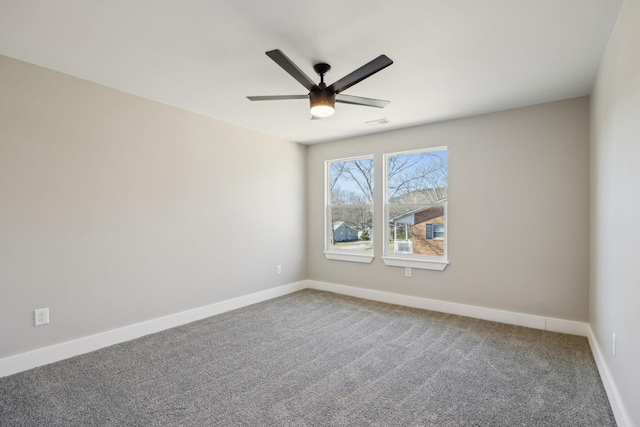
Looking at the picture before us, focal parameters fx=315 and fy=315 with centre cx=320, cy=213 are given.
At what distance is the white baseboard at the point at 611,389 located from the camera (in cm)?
176

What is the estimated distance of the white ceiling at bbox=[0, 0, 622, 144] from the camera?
187 centimetres

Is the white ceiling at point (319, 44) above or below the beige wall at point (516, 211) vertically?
above

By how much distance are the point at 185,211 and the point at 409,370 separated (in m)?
2.84

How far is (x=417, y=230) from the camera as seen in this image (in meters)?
4.33

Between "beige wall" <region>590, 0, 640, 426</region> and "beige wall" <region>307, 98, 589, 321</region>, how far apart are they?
54 cm

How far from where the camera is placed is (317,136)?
4797 mm

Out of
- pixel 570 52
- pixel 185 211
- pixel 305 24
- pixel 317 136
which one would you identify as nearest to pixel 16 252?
pixel 185 211

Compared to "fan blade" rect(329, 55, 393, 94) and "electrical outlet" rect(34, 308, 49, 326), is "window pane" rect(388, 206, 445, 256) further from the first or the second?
"electrical outlet" rect(34, 308, 49, 326)

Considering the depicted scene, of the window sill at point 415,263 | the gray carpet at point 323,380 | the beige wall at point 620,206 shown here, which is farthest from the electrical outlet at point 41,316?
the beige wall at point 620,206

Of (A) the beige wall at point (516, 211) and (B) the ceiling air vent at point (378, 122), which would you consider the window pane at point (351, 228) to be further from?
(B) the ceiling air vent at point (378, 122)

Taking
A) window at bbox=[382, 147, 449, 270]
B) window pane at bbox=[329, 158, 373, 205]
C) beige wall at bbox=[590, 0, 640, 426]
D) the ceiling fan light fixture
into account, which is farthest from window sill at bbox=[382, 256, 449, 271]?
the ceiling fan light fixture

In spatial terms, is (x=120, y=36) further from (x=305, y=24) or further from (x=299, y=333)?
(x=299, y=333)

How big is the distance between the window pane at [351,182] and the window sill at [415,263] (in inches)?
36.7

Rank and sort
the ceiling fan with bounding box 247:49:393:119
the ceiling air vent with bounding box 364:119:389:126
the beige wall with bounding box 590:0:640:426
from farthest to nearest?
the ceiling air vent with bounding box 364:119:389:126 < the ceiling fan with bounding box 247:49:393:119 < the beige wall with bounding box 590:0:640:426
